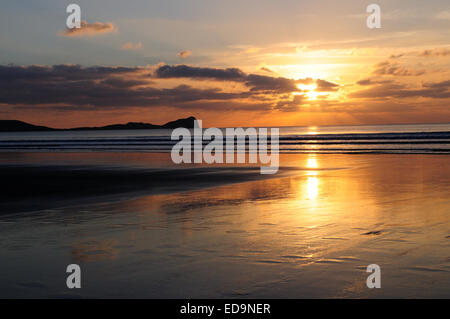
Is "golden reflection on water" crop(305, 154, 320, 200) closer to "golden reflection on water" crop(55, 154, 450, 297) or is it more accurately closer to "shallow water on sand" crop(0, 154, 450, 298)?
"golden reflection on water" crop(55, 154, 450, 297)

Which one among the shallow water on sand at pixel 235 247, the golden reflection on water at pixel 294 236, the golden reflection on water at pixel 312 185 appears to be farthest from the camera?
the golden reflection on water at pixel 312 185

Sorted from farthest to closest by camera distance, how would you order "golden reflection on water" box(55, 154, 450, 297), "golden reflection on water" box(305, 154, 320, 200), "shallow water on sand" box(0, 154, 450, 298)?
"golden reflection on water" box(305, 154, 320, 200)
"golden reflection on water" box(55, 154, 450, 297)
"shallow water on sand" box(0, 154, 450, 298)

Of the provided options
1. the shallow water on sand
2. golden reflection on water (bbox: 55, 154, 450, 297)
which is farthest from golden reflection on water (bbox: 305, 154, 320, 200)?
the shallow water on sand

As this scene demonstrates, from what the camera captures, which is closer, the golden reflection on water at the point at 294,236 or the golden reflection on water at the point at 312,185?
the golden reflection on water at the point at 294,236

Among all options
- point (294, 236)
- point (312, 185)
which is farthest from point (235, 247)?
point (312, 185)

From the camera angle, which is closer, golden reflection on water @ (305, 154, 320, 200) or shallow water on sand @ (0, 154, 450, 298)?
shallow water on sand @ (0, 154, 450, 298)

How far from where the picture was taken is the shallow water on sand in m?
5.09

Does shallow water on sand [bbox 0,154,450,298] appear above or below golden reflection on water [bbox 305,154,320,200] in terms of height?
below

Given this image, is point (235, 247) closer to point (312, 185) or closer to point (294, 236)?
point (294, 236)

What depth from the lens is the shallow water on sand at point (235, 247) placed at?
5.09 m

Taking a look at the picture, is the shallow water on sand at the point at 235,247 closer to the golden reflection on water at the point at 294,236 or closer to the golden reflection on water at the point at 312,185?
the golden reflection on water at the point at 294,236

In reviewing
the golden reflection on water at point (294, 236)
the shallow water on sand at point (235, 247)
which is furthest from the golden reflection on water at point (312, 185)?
the shallow water on sand at point (235, 247)

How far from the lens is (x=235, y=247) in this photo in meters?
6.79

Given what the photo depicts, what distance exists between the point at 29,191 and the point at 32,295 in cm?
971
